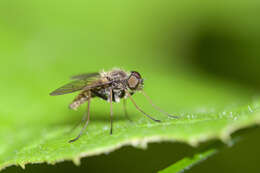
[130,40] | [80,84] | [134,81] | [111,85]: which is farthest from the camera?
[130,40]

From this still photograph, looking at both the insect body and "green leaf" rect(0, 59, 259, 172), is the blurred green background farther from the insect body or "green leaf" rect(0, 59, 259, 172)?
the insect body

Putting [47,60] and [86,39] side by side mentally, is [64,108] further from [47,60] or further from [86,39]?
[86,39]

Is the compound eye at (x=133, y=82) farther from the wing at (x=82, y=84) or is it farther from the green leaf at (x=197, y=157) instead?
the green leaf at (x=197, y=157)

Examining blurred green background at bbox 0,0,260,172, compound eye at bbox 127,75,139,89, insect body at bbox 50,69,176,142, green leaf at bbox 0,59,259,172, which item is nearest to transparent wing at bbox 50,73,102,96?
insect body at bbox 50,69,176,142

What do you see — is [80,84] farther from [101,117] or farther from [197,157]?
[197,157]

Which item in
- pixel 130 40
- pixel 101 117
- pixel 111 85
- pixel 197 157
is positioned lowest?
pixel 101 117

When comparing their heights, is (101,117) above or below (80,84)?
below

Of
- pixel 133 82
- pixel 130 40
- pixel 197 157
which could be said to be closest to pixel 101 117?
pixel 133 82

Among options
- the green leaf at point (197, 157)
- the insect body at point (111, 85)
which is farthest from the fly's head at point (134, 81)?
the green leaf at point (197, 157)
